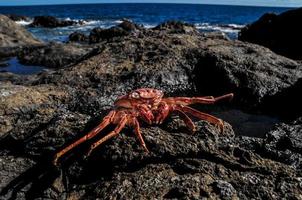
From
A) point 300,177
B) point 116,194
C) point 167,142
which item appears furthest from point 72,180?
point 300,177

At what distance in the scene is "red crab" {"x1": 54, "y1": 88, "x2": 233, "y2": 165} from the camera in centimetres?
389

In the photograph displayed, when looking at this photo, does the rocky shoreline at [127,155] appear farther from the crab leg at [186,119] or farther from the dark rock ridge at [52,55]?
the dark rock ridge at [52,55]

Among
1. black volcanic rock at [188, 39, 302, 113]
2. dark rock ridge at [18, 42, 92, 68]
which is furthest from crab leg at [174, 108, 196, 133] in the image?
dark rock ridge at [18, 42, 92, 68]

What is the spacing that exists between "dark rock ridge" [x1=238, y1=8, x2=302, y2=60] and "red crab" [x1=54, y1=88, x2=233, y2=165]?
12045 millimetres

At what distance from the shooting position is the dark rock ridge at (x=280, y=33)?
17078 millimetres

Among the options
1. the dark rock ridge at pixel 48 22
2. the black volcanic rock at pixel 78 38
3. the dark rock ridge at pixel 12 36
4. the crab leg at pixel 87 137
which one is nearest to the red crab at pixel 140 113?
the crab leg at pixel 87 137

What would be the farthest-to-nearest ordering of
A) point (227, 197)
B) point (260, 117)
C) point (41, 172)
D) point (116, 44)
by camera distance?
point (116, 44) < point (260, 117) < point (41, 172) < point (227, 197)

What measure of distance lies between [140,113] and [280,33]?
15759 millimetres

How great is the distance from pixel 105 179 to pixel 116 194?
0.34 metres

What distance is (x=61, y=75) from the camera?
23.3 ft

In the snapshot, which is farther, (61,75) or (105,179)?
(61,75)

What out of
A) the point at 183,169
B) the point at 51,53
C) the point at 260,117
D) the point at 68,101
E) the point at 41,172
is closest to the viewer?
the point at 183,169

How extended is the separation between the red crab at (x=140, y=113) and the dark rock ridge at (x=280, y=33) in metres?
12.0

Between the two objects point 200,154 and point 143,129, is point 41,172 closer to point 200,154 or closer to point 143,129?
point 143,129
